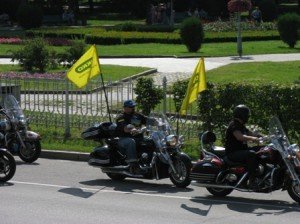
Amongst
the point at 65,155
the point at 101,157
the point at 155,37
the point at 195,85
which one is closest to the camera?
the point at 101,157

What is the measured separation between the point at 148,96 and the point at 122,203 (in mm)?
6197

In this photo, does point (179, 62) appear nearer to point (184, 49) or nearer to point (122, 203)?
point (184, 49)

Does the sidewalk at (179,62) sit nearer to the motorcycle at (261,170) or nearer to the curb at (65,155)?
the curb at (65,155)

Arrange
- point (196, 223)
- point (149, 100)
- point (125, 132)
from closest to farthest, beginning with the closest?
1. point (196, 223)
2. point (125, 132)
3. point (149, 100)

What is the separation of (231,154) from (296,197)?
1217 mm

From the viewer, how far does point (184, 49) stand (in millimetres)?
41844

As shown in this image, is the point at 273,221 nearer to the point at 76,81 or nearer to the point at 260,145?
the point at 260,145

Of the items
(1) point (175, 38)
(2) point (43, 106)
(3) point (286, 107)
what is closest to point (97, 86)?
(2) point (43, 106)

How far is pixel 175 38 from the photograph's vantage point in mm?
45406

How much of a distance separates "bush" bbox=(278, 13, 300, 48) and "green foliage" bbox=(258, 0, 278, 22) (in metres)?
19.7

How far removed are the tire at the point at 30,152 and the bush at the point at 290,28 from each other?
Result: 79.7 feet

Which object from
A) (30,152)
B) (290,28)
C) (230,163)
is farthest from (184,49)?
(230,163)

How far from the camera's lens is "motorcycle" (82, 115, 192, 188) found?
48.3 ft

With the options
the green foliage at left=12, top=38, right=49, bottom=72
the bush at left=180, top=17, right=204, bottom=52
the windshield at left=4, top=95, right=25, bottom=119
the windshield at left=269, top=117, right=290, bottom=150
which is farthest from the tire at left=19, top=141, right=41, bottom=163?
the bush at left=180, top=17, right=204, bottom=52
